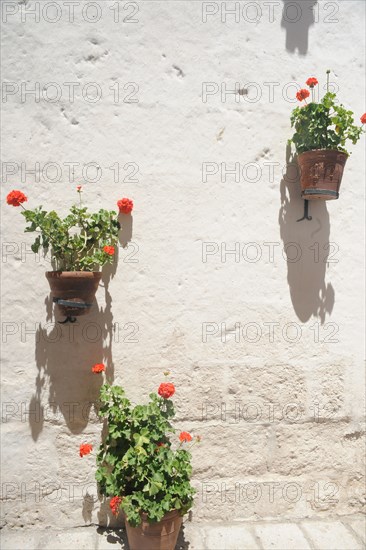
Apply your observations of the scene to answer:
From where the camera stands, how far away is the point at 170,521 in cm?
219

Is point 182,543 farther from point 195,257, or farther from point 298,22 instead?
point 298,22

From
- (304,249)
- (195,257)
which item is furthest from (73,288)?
(304,249)

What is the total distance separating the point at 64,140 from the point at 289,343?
6.14ft

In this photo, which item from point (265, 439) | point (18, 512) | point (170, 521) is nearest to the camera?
point (170, 521)

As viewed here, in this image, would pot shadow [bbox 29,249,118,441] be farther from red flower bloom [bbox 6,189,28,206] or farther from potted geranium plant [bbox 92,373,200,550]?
red flower bloom [bbox 6,189,28,206]

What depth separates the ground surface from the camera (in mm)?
2375

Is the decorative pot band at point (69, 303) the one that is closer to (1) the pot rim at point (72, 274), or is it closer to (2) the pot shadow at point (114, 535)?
(1) the pot rim at point (72, 274)

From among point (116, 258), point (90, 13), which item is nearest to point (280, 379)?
point (116, 258)

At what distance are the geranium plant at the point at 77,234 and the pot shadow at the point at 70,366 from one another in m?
0.22

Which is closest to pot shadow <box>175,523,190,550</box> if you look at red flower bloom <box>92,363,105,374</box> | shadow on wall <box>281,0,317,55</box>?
red flower bloom <box>92,363,105,374</box>

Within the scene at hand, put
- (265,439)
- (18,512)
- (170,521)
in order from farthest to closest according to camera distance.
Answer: (265,439) → (18,512) → (170,521)

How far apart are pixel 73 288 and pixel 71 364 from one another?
52 centimetres

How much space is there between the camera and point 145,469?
7.34 feet

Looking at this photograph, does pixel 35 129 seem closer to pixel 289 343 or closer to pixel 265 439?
pixel 289 343
